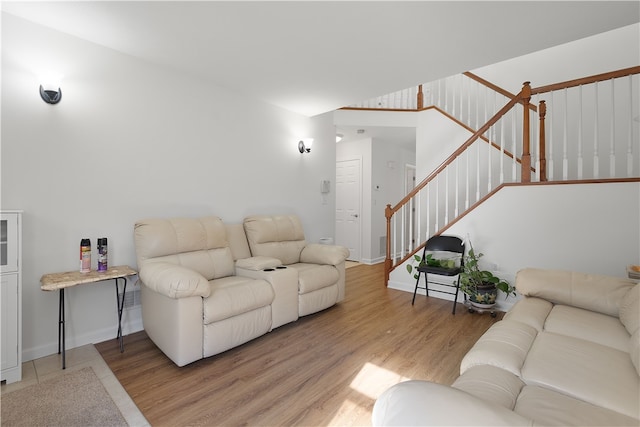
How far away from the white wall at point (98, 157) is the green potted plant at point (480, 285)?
2583mm

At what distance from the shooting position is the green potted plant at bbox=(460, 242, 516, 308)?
3.01 metres

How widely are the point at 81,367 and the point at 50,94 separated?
1945 millimetres

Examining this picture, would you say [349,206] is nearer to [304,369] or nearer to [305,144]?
[305,144]

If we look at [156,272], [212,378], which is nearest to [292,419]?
[212,378]

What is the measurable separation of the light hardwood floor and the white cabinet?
0.53m

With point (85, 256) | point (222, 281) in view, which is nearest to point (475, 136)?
point (222, 281)

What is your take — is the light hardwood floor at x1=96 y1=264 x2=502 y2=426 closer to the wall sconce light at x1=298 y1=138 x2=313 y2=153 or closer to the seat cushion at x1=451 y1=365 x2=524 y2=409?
the seat cushion at x1=451 y1=365 x2=524 y2=409

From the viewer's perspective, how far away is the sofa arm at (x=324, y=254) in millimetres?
3160

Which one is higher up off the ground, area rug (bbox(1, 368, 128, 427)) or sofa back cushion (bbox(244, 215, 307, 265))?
sofa back cushion (bbox(244, 215, 307, 265))

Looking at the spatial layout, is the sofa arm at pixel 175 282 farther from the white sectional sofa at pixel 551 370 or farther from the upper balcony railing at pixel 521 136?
the upper balcony railing at pixel 521 136

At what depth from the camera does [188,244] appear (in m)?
2.56

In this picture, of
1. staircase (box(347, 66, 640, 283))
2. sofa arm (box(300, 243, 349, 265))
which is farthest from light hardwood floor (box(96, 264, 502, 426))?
staircase (box(347, 66, 640, 283))

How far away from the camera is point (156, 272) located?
210 centimetres

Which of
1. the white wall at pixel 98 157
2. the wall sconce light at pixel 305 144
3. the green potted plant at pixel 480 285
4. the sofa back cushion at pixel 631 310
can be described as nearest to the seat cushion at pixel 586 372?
the sofa back cushion at pixel 631 310
